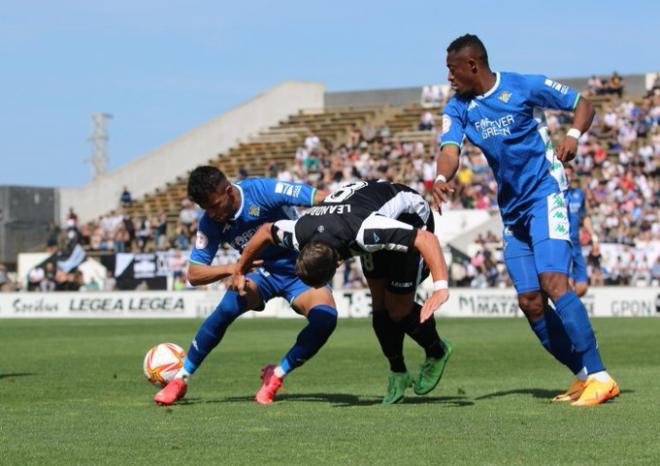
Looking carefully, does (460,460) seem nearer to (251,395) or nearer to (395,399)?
(395,399)

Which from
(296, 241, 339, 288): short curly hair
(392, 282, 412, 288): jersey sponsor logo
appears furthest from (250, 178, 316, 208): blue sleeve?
(296, 241, 339, 288): short curly hair

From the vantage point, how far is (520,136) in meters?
9.46

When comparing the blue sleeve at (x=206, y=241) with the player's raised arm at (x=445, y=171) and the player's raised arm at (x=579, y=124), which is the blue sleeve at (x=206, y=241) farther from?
the player's raised arm at (x=579, y=124)

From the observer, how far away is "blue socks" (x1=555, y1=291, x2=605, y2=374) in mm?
9203

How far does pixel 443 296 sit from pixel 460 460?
213cm

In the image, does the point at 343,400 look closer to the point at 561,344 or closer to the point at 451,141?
the point at 561,344

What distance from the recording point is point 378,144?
45.9 m

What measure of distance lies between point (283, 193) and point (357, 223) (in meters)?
1.43

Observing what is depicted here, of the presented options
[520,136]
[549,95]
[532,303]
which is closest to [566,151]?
[520,136]

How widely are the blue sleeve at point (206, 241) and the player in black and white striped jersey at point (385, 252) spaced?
0.45 meters

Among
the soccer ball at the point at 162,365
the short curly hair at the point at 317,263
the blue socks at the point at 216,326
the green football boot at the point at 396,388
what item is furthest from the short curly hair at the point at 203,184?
the green football boot at the point at 396,388

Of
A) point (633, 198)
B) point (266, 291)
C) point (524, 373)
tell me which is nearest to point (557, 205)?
point (266, 291)

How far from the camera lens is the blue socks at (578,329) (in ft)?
30.2

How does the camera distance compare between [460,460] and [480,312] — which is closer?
[460,460]
